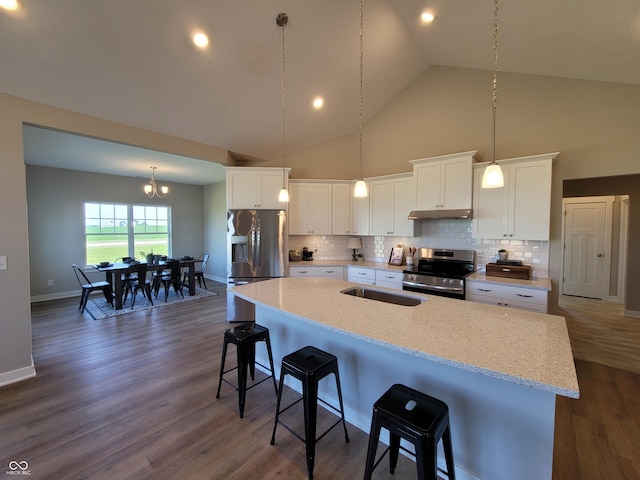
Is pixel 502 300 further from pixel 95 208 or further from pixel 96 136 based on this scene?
pixel 95 208

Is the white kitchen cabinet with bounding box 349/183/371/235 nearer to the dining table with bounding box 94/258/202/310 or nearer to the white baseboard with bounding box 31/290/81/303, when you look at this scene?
the dining table with bounding box 94/258/202/310

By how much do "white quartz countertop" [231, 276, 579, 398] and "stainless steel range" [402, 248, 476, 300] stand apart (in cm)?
139

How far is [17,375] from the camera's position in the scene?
8.98 ft

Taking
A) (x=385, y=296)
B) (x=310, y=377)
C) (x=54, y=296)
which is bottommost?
(x=54, y=296)

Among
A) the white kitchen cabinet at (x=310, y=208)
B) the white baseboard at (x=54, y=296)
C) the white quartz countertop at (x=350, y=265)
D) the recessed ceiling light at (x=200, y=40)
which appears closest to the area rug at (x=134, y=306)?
the white baseboard at (x=54, y=296)

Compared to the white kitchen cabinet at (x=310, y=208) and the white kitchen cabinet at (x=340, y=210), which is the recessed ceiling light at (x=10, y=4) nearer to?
the white kitchen cabinet at (x=310, y=208)

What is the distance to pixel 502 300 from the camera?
3.21 m

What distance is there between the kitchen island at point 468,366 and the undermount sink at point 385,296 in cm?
17

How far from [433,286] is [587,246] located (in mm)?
4708

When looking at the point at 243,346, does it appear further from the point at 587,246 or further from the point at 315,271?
the point at 587,246

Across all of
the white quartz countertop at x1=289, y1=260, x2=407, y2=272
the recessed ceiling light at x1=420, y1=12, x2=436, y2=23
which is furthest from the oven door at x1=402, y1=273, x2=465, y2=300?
the recessed ceiling light at x1=420, y1=12, x2=436, y2=23

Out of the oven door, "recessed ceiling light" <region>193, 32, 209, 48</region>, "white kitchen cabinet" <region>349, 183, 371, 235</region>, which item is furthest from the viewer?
"white kitchen cabinet" <region>349, 183, 371, 235</region>

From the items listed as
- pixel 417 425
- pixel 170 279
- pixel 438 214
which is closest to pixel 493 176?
pixel 417 425

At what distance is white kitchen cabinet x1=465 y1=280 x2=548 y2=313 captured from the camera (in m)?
2.98
